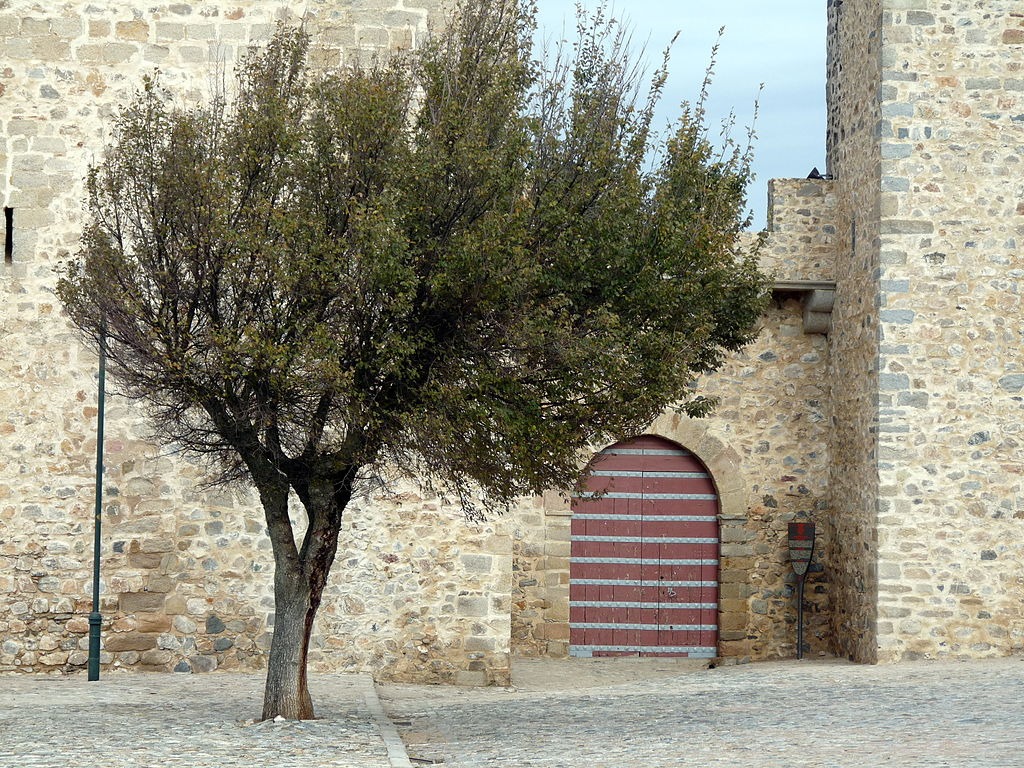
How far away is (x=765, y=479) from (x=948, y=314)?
263cm

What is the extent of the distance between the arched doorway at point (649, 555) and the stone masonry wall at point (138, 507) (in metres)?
2.51

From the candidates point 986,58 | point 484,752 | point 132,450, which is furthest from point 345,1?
point 484,752

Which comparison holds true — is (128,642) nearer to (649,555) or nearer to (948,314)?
(649,555)

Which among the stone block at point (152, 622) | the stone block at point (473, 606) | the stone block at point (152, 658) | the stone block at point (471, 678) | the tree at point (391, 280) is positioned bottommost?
the stone block at point (471, 678)

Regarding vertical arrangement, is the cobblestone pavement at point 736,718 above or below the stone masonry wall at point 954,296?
below

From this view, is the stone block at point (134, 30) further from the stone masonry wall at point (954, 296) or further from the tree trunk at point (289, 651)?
the stone masonry wall at point (954, 296)

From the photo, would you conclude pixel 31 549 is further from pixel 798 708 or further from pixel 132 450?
pixel 798 708

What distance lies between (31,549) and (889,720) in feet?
22.3

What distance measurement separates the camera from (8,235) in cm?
1124

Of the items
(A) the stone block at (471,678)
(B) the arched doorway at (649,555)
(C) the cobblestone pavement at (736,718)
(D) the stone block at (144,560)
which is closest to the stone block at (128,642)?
(D) the stone block at (144,560)

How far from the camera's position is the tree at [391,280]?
747 cm

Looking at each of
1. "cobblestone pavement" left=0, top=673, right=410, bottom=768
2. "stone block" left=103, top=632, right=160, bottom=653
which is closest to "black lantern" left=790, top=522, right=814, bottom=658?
"cobblestone pavement" left=0, top=673, right=410, bottom=768

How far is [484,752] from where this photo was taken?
7766 mm

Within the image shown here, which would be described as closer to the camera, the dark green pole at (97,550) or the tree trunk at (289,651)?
the tree trunk at (289,651)
